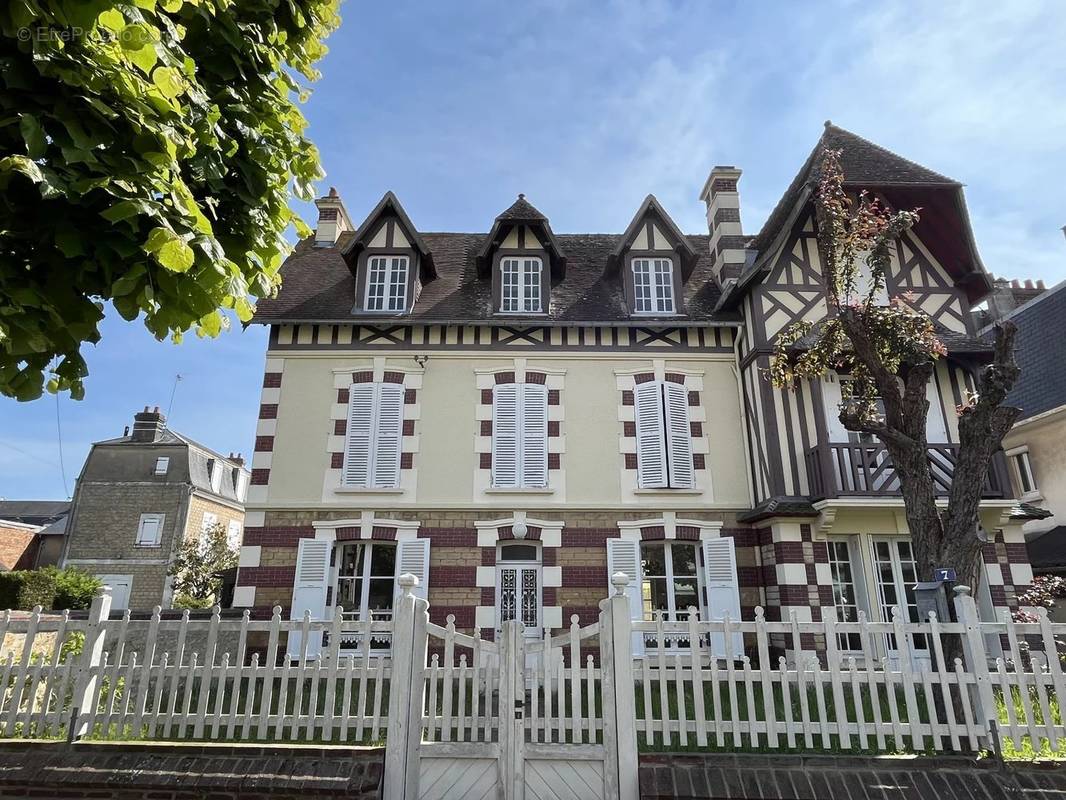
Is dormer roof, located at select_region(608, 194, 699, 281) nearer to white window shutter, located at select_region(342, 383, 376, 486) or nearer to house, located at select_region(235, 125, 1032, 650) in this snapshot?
house, located at select_region(235, 125, 1032, 650)

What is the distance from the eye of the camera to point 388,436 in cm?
1083

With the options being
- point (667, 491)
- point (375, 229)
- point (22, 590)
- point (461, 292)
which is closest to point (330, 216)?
point (375, 229)

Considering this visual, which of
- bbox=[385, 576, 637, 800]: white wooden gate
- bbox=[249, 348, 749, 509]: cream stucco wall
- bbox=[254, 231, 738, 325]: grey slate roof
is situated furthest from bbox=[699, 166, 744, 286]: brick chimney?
bbox=[385, 576, 637, 800]: white wooden gate

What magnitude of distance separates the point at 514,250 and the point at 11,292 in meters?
9.40

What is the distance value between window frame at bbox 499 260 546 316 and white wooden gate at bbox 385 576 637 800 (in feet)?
24.7

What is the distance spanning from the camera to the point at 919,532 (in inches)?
231

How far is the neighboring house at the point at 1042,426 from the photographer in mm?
13555

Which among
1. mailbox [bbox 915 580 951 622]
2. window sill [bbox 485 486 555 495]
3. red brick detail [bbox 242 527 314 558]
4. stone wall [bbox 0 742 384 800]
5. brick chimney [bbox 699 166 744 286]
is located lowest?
stone wall [bbox 0 742 384 800]

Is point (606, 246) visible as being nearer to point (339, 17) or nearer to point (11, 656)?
point (339, 17)

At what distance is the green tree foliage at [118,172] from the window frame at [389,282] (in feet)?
24.6

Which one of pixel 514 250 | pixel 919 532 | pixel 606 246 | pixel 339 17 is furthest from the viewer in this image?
pixel 606 246

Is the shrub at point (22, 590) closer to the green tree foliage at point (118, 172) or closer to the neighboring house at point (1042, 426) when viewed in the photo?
the green tree foliage at point (118, 172)

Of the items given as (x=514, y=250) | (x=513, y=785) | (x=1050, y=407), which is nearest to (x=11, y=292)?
(x=513, y=785)

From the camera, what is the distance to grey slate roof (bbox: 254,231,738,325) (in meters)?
11.3
